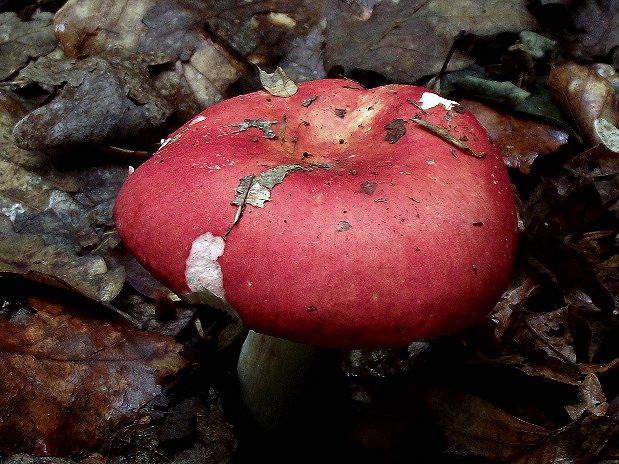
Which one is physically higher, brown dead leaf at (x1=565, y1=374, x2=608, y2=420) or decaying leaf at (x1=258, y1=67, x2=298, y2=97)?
decaying leaf at (x1=258, y1=67, x2=298, y2=97)

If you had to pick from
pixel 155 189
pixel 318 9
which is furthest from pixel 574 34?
pixel 155 189

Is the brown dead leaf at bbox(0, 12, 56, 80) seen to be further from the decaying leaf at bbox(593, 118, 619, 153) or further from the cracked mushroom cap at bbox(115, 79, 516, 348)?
the decaying leaf at bbox(593, 118, 619, 153)

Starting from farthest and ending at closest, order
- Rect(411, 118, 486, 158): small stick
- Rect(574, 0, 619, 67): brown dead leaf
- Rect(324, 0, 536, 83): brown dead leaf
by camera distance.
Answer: Rect(574, 0, 619, 67): brown dead leaf, Rect(324, 0, 536, 83): brown dead leaf, Rect(411, 118, 486, 158): small stick

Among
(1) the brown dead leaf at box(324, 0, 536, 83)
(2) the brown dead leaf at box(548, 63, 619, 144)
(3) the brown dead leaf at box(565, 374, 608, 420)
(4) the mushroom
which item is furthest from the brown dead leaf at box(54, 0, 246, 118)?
(3) the brown dead leaf at box(565, 374, 608, 420)

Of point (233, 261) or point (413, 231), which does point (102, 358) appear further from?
point (413, 231)

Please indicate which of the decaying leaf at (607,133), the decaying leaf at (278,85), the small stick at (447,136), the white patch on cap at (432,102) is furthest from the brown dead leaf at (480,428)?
the decaying leaf at (607,133)

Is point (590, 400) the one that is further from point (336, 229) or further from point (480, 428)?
point (336, 229)
